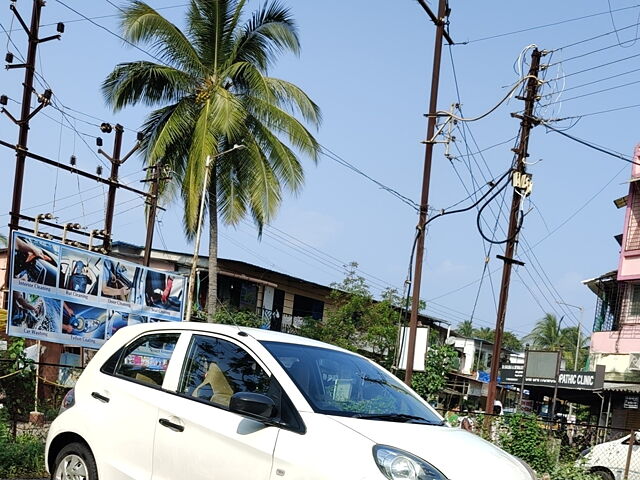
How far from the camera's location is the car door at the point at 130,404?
6.10m

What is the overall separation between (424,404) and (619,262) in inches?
1039

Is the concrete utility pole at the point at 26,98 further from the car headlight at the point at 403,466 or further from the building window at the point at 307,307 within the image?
the building window at the point at 307,307

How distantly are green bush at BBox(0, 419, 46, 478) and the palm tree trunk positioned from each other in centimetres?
1699

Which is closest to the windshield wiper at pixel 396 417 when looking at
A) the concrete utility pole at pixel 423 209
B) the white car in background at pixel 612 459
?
the white car in background at pixel 612 459

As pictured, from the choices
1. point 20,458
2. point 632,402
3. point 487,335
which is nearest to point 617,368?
point 632,402

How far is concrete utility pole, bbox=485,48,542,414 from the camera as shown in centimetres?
2033

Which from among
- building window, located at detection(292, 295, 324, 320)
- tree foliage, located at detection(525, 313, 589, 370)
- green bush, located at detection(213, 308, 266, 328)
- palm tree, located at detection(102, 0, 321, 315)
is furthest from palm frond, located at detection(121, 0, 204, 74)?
tree foliage, located at detection(525, 313, 589, 370)

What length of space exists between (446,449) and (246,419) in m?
1.31

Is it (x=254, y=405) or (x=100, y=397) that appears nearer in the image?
(x=254, y=405)

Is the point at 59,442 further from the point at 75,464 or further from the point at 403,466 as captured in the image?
the point at 403,466

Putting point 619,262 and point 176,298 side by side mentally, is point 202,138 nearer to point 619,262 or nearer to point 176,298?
point 176,298

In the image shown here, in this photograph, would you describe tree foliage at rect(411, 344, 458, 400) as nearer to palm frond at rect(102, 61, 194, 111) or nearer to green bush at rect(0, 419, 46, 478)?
palm frond at rect(102, 61, 194, 111)

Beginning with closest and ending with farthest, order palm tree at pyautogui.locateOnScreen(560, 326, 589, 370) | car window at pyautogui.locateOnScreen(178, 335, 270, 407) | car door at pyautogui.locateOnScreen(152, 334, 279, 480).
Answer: car door at pyautogui.locateOnScreen(152, 334, 279, 480)
car window at pyautogui.locateOnScreen(178, 335, 270, 407)
palm tree at pyautogui.locateOnScreen(560, 326, 589, 370)

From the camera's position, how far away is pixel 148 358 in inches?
259
